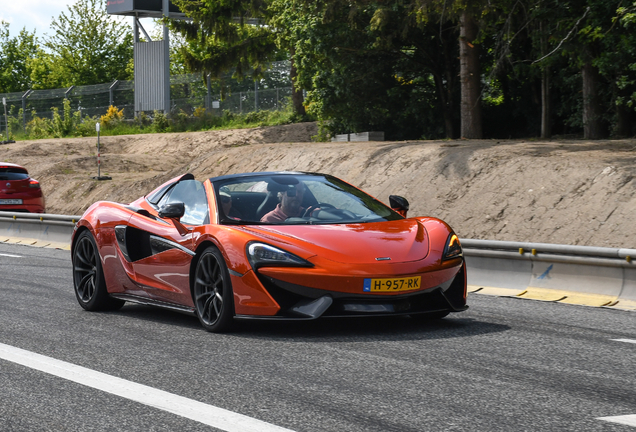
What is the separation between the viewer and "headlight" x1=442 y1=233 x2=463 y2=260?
7.24 meters

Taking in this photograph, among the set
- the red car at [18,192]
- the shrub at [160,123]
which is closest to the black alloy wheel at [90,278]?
the red car at [18,192]

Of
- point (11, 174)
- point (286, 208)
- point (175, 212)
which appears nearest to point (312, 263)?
point (286, 208)

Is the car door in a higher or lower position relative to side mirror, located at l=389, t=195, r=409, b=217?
lower

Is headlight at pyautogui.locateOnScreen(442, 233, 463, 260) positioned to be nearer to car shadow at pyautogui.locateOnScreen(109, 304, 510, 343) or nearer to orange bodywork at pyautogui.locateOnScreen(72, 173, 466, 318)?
orange bodywork at pyautogui.locateOnScreen(72, 173, 466, 318)

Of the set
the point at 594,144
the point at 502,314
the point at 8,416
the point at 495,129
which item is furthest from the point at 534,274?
the point at 495,129

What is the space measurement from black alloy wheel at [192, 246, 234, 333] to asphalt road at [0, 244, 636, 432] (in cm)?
13

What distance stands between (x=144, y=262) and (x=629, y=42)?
1291cm

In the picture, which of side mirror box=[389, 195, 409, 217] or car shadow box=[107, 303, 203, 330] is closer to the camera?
car shadow box=[107, 303, 203, 330]

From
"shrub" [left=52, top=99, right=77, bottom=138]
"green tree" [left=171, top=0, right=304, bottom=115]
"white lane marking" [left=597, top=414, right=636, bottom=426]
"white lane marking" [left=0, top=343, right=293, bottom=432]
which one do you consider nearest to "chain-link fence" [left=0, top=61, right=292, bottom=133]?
"shrub" [left=52, top=99, right=77, bottom=138]

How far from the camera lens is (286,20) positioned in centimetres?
3008

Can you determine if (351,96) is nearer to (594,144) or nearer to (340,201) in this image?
(594,144)

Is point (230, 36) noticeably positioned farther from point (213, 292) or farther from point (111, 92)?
point (213, 292)

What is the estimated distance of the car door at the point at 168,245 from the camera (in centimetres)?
770

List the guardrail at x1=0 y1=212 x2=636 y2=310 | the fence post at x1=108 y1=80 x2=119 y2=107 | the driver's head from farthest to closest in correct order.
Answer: the fence post at x1=108 y1=80 x2=119 y2=107, the guardrail at x1=0 y1=212 x2=636 y2=310, the driver's head
